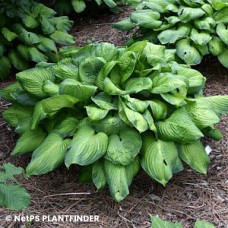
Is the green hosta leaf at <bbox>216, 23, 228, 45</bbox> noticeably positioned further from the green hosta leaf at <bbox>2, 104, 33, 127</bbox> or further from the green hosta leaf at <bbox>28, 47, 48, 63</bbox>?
the green hosta leaf at <bbox>2, 104, 33, 127</bbox>

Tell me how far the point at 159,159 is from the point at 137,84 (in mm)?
584

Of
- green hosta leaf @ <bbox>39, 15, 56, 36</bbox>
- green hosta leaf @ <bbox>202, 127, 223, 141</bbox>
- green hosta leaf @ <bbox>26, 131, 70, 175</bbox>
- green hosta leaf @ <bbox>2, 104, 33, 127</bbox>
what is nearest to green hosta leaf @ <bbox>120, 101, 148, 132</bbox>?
green hosta leaf @ <bbox>26, 131, 70, 175</bbox>

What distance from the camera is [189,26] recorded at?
14.3ft

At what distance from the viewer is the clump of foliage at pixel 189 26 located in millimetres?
4219

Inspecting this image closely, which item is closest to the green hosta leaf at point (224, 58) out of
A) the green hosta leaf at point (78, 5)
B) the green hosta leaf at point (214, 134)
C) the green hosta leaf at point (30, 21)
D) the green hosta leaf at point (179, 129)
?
the green hosta leaf at point (214, 134)

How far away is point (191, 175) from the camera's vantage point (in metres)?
3.24

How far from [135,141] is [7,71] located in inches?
82.4

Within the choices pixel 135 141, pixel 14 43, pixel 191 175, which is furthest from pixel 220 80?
pixel 14 43

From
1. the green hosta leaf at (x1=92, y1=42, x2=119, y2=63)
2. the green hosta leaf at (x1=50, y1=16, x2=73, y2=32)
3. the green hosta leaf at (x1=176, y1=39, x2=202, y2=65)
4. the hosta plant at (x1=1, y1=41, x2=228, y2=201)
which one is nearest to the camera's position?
the hosta plant at (x1=1, y1=41, x2=228, y2=201)

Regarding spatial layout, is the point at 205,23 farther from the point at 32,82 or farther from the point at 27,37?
the point at 32,82

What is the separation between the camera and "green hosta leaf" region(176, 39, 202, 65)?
4159 millimetres

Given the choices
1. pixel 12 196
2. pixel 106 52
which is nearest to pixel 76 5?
pixel 106 52

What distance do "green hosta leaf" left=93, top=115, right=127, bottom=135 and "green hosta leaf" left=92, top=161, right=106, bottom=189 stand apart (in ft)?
0.74

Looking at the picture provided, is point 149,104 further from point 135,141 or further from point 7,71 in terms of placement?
point 7,71
